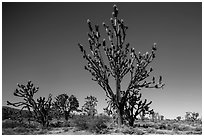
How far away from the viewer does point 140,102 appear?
30.1ft

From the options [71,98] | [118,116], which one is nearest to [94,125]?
[118,116]

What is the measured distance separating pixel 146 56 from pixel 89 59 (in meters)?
2.26

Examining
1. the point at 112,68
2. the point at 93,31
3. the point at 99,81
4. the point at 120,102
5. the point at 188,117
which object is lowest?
the point at 188,117

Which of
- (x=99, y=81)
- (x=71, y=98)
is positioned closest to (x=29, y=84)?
(x=99, y=81)

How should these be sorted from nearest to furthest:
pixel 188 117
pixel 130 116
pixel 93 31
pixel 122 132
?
pixel 122 132 < pixel 93 31 < pixel 130 116 < pixel 188 117

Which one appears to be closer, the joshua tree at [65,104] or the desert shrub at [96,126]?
the desert shrub at [96,126]

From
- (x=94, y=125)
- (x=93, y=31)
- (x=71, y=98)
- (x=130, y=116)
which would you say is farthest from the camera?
(x=71, y=98)

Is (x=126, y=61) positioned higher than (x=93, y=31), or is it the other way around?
(x=93, y=31)

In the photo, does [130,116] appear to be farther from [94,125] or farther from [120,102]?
[94,125]

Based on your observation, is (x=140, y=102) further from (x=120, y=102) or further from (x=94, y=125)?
(x=94, y=125)

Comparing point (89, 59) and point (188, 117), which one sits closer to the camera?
point (89, 59)

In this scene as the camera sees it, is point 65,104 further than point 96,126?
Yes

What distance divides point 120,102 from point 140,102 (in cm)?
182

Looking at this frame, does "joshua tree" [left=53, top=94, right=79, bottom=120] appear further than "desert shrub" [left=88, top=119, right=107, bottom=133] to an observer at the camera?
Yes
